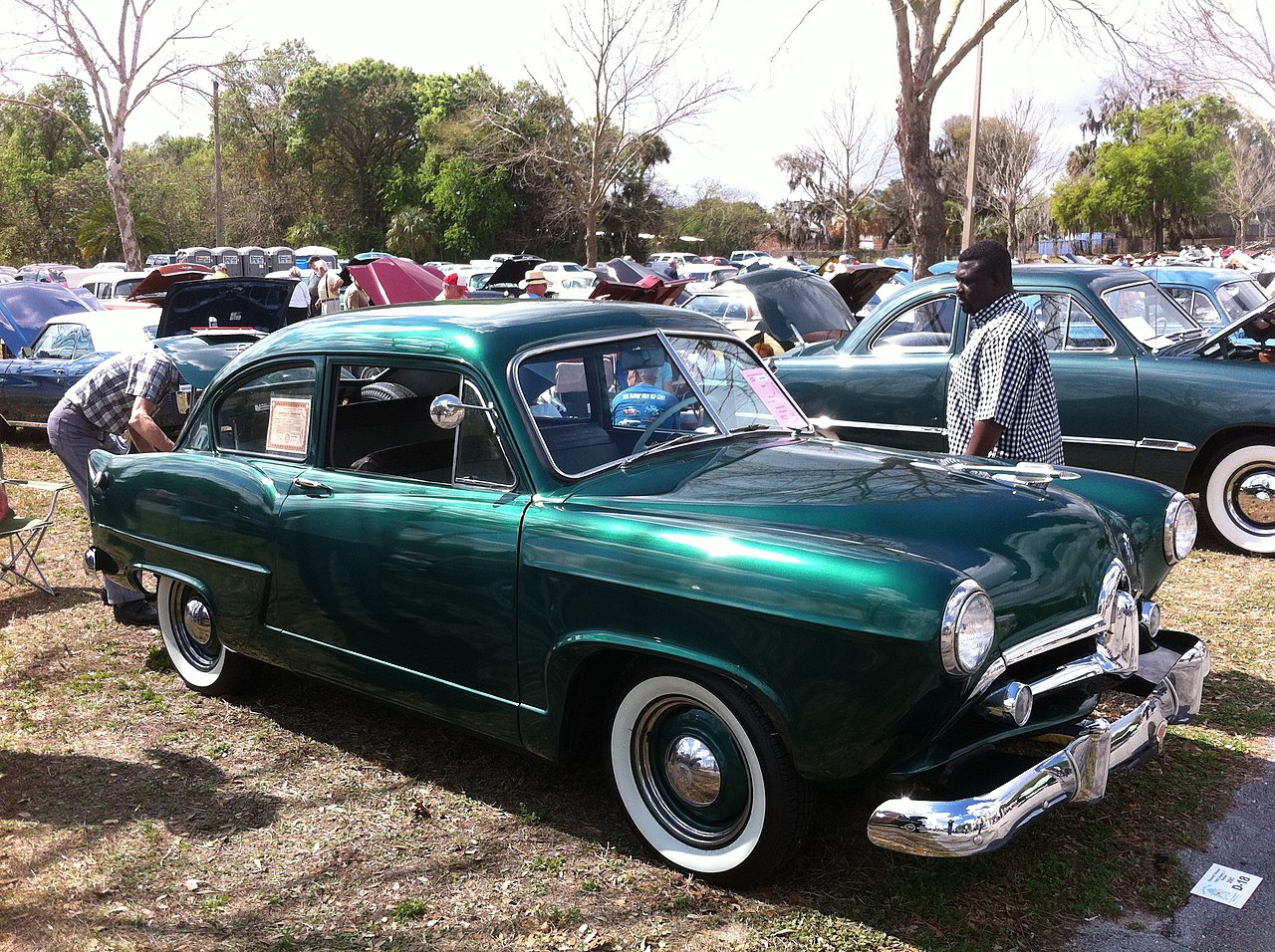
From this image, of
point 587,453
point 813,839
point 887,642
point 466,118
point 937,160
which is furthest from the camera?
point 937,160

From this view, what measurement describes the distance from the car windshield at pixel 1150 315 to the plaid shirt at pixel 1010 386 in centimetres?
287

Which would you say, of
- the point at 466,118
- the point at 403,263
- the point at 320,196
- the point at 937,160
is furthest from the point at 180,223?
the point at 403,263

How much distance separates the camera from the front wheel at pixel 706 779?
3.14 meters

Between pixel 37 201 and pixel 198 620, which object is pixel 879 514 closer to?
pixel 198 620

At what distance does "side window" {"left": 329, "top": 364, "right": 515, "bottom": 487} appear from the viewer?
3885 mm

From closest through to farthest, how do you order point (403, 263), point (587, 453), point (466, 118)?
1. point (587, 453)
2. point (403, 263)
3. point (466, 118)

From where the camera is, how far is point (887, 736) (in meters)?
Answer: 2.93

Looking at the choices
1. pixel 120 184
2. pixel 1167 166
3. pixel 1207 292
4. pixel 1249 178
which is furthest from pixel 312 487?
pixel 1167 166

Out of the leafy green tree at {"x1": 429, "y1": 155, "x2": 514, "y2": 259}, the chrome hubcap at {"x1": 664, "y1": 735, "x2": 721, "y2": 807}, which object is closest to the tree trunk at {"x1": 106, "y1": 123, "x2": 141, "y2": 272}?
the leafy green tree at {"x1": 429, "y1": 155, "x2": 514, "y2": 259}

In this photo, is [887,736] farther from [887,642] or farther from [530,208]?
[530,208]

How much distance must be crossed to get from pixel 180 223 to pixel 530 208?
1884cm

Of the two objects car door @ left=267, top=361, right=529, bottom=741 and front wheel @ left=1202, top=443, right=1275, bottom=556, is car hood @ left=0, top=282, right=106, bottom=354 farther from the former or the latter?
front wheel @ left=1202, top=443, right=1275, bottom=556

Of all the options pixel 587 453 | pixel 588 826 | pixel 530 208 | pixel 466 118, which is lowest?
pixel 588 826

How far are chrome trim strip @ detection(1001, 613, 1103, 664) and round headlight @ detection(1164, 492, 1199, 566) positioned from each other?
93 centimetres
